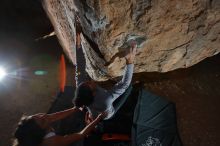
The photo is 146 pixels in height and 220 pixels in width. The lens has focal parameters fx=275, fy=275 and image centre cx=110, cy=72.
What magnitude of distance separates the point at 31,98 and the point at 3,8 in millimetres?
2584

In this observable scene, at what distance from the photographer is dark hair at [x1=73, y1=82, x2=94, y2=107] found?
111 inches

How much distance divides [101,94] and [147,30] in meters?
0.91

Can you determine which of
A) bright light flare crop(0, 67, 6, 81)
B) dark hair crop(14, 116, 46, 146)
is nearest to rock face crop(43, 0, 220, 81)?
dark hair crop(14, 116, 46, 146)

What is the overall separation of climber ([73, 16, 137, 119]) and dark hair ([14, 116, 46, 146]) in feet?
1.54

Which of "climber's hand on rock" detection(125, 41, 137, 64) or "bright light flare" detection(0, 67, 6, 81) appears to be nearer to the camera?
"climber's hand on rock" detection(125, 41, 137, 64)

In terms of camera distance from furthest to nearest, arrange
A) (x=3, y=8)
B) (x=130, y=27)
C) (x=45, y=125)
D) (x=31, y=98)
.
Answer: (x=3, y=8) → (x=31, y=98) → (x=130, y=27) → (x=45, y=125)

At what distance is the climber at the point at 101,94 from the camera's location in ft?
9.29

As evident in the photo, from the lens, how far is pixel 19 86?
5.37m

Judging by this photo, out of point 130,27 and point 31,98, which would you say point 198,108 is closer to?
point 130,27

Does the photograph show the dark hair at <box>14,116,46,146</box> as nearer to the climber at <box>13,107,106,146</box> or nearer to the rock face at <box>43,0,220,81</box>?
the climber at <box>13,107,106,146</box>

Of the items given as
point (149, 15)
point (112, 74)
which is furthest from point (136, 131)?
point (149, 15)

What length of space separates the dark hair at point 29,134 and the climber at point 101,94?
47 cm

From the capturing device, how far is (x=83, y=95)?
9.24ft

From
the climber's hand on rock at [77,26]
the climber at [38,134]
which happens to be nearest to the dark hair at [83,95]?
the climber at [38,134]
